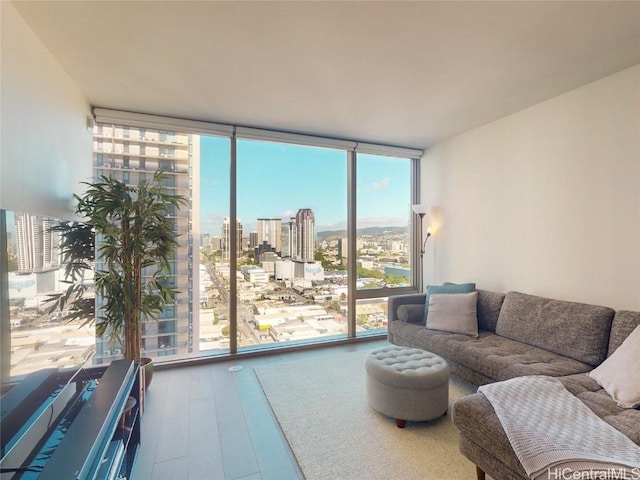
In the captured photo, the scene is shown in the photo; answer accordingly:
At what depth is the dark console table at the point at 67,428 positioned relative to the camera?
108cm

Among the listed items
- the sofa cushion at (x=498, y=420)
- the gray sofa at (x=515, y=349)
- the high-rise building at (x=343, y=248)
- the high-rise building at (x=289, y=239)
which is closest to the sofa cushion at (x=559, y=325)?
the gray sofa at (x=515, y=349)

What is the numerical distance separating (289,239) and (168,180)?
152 cm

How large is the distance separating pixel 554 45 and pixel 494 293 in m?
2.19

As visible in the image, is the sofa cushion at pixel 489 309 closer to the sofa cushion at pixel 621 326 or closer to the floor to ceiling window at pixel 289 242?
the sofa cushion at pixel 621 326

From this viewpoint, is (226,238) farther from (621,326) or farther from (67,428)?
(621,326)

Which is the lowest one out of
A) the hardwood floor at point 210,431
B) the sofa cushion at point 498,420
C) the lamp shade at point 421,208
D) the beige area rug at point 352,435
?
the hardwood floor at point 210,431

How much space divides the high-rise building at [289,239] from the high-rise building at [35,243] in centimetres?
245

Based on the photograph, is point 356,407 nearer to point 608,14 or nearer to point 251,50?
point 251,50

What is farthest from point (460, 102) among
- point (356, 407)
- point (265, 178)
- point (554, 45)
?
point (356, 407)

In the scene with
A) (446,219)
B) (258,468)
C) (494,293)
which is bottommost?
(258,468)

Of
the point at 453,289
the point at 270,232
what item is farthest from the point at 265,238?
the point at 453,289

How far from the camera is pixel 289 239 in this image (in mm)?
3867

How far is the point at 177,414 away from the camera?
235cm

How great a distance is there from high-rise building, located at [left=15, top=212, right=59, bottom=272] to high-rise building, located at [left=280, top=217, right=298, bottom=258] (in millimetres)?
2451
